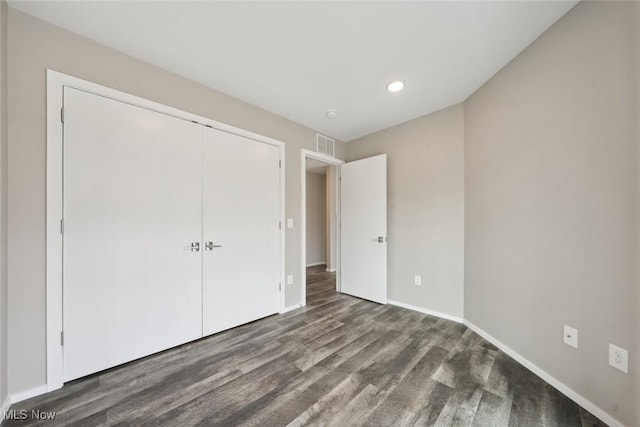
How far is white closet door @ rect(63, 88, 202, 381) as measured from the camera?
1.59 metres

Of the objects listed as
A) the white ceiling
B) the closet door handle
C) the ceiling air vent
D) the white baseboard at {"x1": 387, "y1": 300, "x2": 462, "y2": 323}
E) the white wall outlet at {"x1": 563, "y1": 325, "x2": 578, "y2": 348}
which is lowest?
the white baseboard at {"x1": 387, "y1": 300, "x2": 462, "y2": 323}

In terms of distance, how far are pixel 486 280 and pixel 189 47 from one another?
3.23m

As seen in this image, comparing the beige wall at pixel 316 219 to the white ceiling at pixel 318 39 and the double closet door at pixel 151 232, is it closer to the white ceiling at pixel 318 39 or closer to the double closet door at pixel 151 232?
the double closet door at pixel 151 232

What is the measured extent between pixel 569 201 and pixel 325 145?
2.64 metres

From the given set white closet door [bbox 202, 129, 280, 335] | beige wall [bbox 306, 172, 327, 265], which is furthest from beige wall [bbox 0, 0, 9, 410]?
beige wall [bbox 306, 172, 327, 265]

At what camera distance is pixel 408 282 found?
3.01 m

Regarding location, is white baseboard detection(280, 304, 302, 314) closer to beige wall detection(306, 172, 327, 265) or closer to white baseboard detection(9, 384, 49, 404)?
white baseboard detection(9, 384, 49, 404)

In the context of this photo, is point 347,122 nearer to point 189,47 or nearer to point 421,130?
point 421,130

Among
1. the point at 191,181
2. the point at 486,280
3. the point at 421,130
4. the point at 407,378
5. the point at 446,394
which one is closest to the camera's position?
the point at 446,394

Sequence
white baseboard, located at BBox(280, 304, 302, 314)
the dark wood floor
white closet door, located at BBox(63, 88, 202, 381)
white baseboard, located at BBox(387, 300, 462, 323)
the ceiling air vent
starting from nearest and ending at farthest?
1. the dark wood floor
2. white closet door, located at BBox(63, 88, 202, 381)
3. white baseboard, located at BBox(387, 300, 462, 323)
4. white baseboard, located at BBox(280, 304, 302, 314)
5. the ceiling air vent

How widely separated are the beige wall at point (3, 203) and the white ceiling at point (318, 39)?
0.25 m

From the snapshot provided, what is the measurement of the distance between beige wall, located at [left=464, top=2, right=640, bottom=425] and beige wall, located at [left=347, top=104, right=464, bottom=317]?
38 centimetres

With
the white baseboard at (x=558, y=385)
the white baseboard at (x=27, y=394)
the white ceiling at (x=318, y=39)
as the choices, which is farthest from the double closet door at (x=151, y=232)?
the white baseboard at (x=558, y=385)

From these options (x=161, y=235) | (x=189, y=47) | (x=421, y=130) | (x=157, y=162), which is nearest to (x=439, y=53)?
(x=421, y=130)
